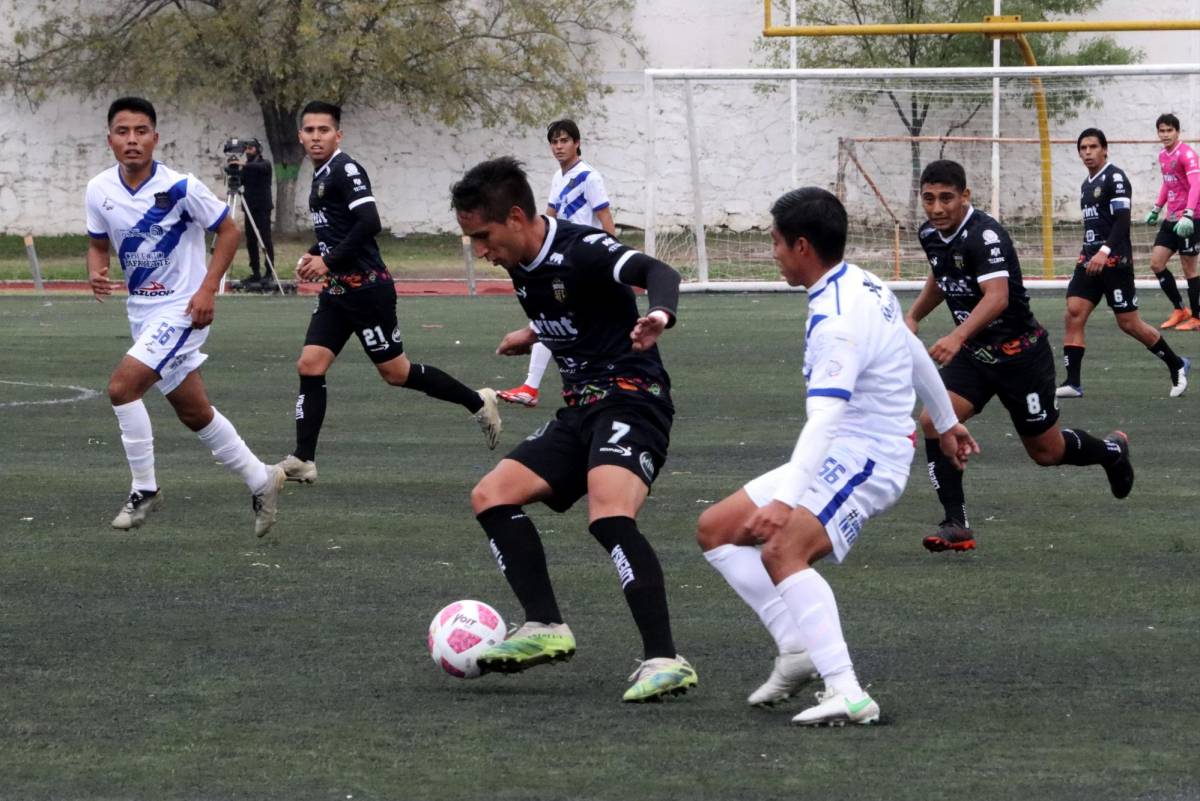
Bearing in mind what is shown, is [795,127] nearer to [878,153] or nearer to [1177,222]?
[878,153]

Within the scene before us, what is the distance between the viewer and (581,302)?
19.5 ft

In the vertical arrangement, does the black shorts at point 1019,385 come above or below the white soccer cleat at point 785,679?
above

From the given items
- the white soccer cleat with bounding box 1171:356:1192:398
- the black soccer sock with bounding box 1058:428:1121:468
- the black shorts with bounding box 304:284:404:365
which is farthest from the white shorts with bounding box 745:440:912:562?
the white soccer cleat with bounding box 1171:356:1192:398

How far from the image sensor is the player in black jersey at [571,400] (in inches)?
224

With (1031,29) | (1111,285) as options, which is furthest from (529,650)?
(1031,29)

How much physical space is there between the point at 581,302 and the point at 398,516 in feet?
10.5

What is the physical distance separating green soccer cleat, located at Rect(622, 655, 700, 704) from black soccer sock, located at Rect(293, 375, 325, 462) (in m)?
4.75

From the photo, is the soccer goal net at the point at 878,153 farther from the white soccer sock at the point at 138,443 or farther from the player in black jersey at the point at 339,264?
the white soccer sock at the point at 138,443

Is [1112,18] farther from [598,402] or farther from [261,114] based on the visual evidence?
[598,402]

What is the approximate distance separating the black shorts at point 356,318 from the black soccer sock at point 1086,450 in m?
3.97

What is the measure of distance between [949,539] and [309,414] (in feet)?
12.5

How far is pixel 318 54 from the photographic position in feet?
108

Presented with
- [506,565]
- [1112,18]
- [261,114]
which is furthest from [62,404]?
[1112,18]

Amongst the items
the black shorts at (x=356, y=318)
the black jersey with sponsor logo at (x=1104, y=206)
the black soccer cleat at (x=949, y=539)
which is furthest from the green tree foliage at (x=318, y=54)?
the black soccer cleat at (x=949, y=539)
